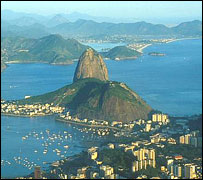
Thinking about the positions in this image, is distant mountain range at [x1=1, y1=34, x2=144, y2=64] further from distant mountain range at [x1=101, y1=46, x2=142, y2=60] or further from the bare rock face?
the bare rock face

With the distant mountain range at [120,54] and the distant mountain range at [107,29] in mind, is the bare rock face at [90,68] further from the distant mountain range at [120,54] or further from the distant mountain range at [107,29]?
the distant mountain range at [107,29]

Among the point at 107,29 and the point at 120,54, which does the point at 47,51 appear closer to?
the point at 120,54

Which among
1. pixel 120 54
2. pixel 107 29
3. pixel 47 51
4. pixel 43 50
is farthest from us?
pixel 107 29

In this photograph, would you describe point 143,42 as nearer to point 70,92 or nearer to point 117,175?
point 70,92

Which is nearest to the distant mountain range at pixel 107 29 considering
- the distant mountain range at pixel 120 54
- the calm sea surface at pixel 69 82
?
the calm sea surface at pixel 69 82

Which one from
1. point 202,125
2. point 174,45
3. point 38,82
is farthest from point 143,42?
point 202,125

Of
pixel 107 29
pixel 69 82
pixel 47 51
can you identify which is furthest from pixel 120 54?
pixel 107 29
